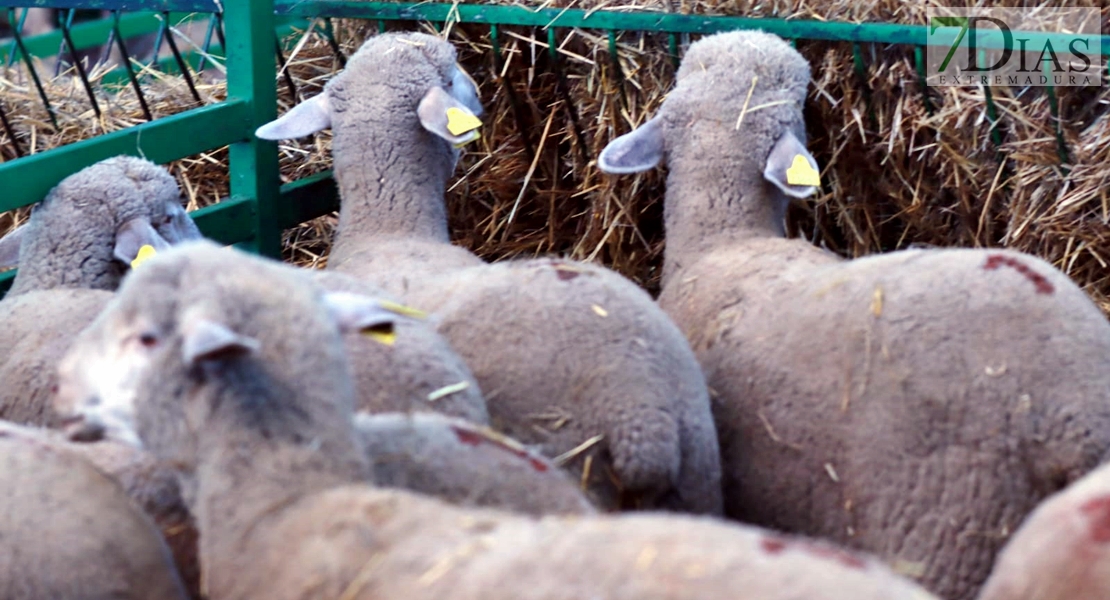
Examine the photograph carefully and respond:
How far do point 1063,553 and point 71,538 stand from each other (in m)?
1.64

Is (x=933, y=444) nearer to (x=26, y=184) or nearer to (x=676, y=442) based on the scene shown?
(x=676, y=442)

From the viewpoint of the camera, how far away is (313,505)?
7.16 feet

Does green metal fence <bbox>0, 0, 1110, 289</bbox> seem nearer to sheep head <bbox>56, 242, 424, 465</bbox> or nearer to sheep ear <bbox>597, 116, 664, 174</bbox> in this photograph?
sheep ear <bbox>597, 116, 664, 174</bbox>

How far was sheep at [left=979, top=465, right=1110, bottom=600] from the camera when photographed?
198cm

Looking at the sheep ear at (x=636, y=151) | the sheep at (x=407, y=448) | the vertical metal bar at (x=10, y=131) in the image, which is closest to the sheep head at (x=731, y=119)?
the sheep ear at (x=636, y=151)

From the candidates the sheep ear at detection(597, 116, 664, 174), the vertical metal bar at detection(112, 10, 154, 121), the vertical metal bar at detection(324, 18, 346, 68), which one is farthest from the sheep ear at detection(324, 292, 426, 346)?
the vertical metal bar at detection(324, 18, 346, 68)

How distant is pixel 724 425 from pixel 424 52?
1835 mm

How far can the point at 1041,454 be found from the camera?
9.41 ft

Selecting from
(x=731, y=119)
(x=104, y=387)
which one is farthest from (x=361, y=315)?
(x=731, y=119)

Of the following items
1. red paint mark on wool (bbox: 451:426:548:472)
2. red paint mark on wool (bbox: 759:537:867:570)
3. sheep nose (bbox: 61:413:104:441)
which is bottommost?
red paint mark on wool (bbox: 451:426:548:472)

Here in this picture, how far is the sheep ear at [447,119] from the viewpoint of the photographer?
427 centimetres

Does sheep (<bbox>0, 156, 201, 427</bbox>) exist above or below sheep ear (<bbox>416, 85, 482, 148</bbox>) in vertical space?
below

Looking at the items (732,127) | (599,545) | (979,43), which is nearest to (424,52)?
(732,127)

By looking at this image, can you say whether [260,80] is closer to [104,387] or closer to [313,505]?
[104,387]
